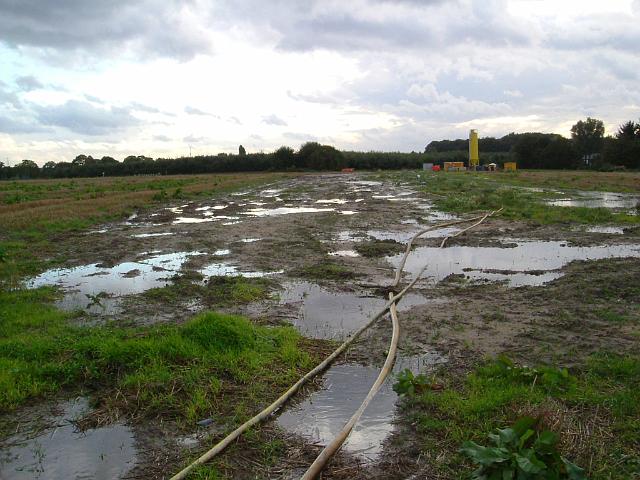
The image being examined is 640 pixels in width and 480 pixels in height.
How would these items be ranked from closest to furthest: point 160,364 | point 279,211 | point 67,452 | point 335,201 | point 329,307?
point 67,452 → point 160,364 → point 329,307 → point 279,211 → point 335,201

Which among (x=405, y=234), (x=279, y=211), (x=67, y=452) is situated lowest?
(x=67, y=452)

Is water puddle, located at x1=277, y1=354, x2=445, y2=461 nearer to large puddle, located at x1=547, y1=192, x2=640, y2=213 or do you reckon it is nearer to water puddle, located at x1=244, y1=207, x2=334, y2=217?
water puddle, located at x1=244, y1=207, x2=334, y2=217

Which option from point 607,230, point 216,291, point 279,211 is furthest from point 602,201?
point 216,291

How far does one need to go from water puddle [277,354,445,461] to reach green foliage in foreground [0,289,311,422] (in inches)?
14.0

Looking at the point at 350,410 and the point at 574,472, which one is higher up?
the point at 574,472

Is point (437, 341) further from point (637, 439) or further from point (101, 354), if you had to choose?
point (101, 354)

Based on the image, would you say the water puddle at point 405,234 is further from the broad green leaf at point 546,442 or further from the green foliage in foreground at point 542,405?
the broad green leaf at point 546,442

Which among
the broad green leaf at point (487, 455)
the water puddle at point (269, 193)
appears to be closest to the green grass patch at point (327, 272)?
the broad green leaf at point (487, 455)

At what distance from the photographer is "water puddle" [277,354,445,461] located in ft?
12.3

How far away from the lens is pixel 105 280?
8742mm

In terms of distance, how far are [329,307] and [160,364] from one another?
9.07 ft

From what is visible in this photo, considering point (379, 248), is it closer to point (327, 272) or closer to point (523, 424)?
point (327, 272)

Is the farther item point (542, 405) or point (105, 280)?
point (105, 280)

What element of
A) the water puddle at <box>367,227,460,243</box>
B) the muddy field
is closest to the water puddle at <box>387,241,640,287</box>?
the muddy field
